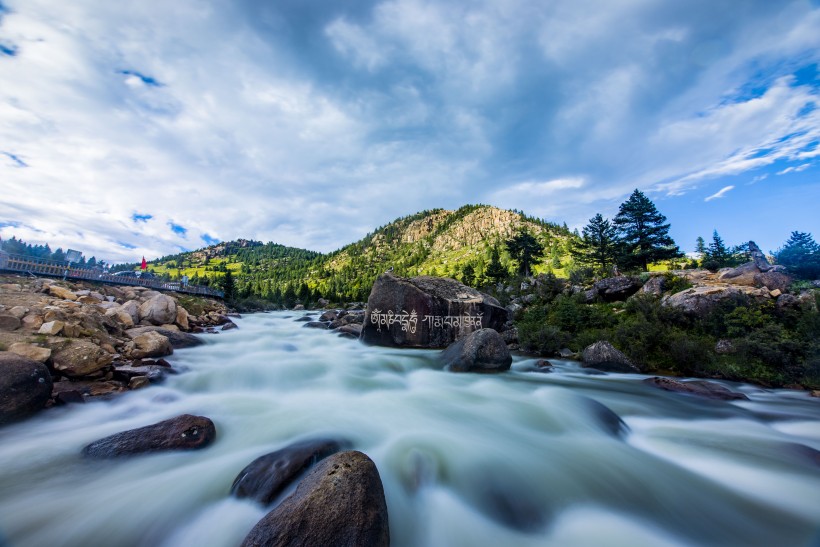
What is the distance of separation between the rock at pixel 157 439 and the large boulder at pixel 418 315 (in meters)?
12.8

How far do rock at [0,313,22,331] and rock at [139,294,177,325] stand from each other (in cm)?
841

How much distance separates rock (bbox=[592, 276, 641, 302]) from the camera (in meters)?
20.5

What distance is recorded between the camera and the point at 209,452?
6031 millimetres

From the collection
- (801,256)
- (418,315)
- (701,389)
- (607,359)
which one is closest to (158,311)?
(418,315)

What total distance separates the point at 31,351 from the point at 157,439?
5.23 metres

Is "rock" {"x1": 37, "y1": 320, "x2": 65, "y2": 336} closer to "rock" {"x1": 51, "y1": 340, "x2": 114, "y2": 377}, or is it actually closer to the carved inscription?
Answer: "rock" {"x1": 51, "y1": 340, "x2": 114, "y2": 377}

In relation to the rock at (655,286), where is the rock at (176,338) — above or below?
below

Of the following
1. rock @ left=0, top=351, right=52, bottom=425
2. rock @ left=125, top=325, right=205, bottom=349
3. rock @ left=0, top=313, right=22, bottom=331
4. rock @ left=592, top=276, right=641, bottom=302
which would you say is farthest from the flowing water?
rock @ left=592, top=276, right=641, bottom=302

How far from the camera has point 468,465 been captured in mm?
5625

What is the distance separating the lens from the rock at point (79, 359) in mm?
8094

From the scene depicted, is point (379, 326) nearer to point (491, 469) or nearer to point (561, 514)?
point (491, 469)

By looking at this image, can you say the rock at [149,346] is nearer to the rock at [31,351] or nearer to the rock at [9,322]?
the rock at [9,322]

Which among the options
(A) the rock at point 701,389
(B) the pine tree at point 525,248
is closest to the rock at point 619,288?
(A) the rock at point 701,389

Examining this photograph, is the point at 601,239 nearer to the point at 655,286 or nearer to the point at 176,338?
the point at 655,286
